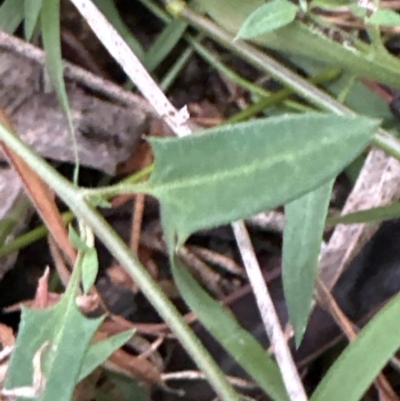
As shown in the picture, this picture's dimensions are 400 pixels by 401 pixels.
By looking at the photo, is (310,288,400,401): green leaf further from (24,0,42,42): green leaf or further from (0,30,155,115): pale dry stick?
(24,0,42,42): green leaf

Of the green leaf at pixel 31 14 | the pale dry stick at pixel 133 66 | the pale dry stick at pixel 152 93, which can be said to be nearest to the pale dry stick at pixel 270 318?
the pale dry stick at pixel 152 93

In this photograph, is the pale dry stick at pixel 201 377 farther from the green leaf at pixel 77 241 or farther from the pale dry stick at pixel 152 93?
the green leaf at pixel 77 241

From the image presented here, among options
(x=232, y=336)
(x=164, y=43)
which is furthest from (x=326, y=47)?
(x=232, y=336)

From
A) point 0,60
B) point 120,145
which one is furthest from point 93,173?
point 0,60

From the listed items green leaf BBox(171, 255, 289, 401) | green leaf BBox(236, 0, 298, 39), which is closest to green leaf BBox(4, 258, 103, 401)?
A: green leaf BBox(171, 255, 289, 401)

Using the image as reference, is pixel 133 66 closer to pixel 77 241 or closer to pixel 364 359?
pixel 77 241

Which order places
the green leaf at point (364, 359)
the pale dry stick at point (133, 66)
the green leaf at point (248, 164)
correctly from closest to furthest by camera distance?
the green leaf at point (248, 164), the green leaf at point (364, 359), the pale dry stick at point (133, 66)
